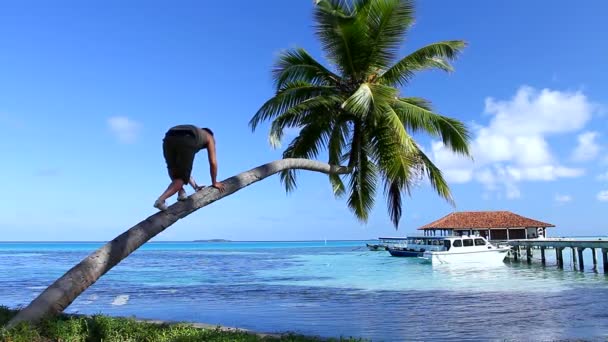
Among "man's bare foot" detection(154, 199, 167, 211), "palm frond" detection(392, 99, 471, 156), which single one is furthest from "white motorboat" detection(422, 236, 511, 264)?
"man's bare foot" detection(154, 199, 167, 211)

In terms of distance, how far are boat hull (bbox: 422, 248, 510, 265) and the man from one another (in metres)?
37.0

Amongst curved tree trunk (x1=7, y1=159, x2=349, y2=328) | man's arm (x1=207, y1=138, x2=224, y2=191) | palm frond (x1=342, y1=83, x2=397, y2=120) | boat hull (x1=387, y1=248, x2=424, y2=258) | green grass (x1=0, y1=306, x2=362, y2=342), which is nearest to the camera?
curved tree trunk (x1=7, y1=159, x2=349, y2=328)

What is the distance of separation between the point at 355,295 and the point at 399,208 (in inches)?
425

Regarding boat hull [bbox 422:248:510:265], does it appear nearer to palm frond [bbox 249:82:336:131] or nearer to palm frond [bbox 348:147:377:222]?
palm frond [bbox 348:147:377:222]

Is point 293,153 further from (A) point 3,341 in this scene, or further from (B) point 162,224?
(A) point 3,341

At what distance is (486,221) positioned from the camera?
188 ft

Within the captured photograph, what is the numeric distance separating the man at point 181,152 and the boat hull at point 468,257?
121 feet

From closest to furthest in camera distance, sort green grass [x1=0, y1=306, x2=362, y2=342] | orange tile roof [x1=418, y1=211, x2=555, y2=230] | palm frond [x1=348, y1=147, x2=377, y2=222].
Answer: green grass [x1=0, y1=306, x2=362, y2=342] → palm frond [x1=348, y1=147, x2=377, y2=222] → orange tile roof [x1=418, y1=211, x2=555, y2=230]

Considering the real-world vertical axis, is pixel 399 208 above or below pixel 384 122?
below

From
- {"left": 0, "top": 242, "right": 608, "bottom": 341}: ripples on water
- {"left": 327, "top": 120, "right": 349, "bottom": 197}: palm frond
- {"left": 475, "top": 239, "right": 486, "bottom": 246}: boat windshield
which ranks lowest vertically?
{"left": 0, "top": 242, "right": 608, "bottom": 341}: ripples on water

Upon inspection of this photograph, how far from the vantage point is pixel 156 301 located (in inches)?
872

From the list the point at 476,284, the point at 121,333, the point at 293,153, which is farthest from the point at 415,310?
the point at 121,333

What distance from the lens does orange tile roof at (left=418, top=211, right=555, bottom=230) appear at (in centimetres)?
5644

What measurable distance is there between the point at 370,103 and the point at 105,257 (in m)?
6.16
